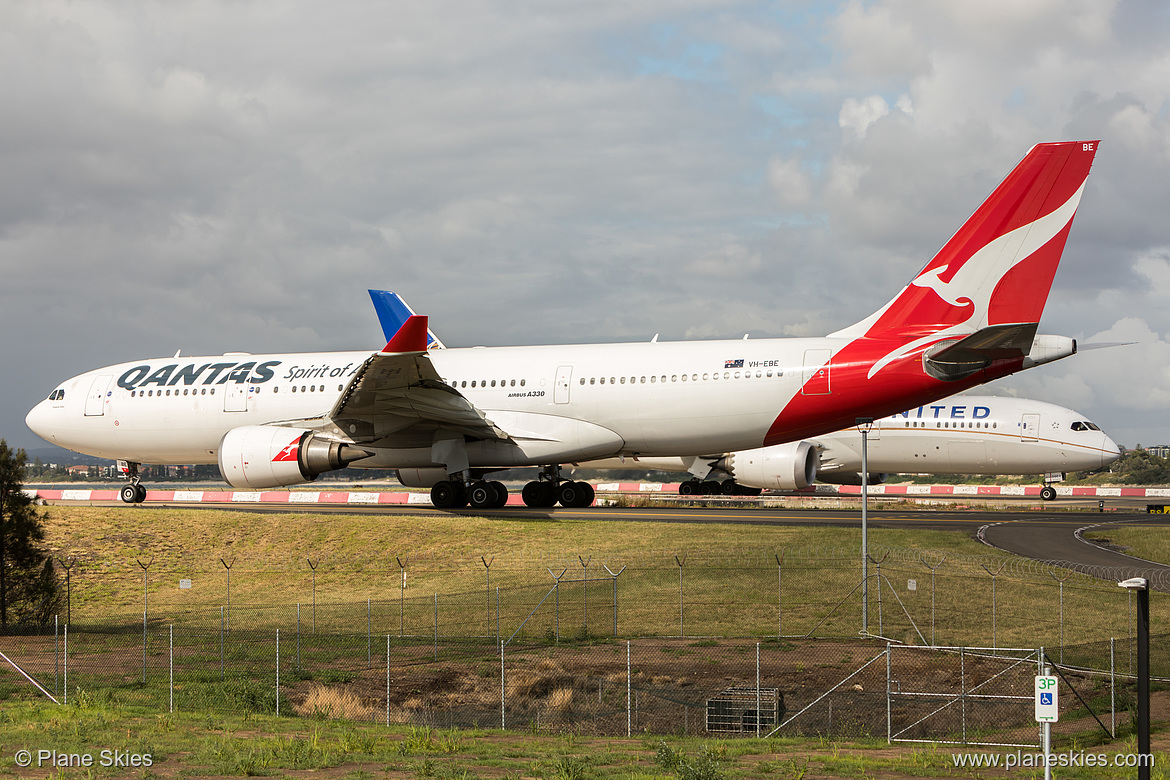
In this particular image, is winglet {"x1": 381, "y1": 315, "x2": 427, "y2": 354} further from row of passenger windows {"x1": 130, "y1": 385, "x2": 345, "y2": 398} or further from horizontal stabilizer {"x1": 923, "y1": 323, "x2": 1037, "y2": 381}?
horizontal stabilizer {"x1": 923, "y1": 323, "x2": 1037, "y2": 381}

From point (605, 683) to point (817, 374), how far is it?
10.9 meters

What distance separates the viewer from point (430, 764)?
10750 mm

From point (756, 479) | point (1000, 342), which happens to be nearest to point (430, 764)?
point (1000, 342)

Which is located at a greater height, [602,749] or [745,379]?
[745,379]

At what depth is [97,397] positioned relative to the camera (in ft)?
110

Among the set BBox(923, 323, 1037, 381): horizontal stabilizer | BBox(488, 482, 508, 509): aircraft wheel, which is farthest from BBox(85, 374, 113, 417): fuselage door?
BBox(923, 323, 1037, 381): horizontal stabilizer

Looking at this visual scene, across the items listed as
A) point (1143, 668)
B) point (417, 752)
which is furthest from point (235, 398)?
point (1143, 668)

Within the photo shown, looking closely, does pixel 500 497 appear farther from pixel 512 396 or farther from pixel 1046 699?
pixel 1046 699

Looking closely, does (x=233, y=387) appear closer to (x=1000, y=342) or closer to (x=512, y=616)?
(x=512, y=616)

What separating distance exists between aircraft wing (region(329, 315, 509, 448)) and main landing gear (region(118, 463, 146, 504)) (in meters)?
11.5

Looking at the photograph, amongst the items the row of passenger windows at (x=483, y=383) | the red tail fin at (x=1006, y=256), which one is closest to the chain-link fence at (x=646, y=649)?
the row of passenger windows at (x=483, y=383)

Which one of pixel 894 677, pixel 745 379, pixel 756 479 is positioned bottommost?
pixel 894 677

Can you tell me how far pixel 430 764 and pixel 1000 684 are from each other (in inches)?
444

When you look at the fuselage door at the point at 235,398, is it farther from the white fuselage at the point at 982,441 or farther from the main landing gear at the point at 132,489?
the white fuselage at the point at 982,441
